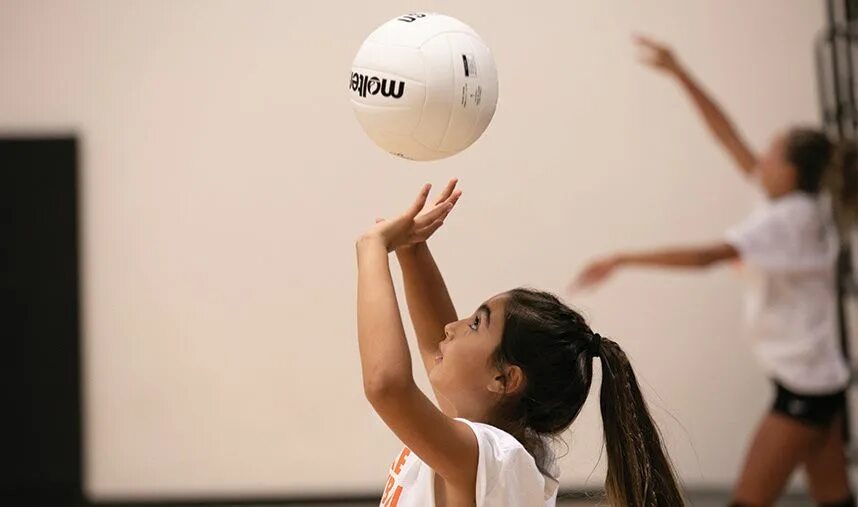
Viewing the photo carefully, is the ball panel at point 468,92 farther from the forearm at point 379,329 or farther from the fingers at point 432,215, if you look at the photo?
the forearm at point 379,329

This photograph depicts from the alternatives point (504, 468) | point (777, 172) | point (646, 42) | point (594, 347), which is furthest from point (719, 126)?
point (504, 468)

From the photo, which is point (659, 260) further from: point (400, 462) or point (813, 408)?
point (400, 462)

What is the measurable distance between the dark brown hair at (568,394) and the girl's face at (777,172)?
2.78m

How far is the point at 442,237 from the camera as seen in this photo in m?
4.89

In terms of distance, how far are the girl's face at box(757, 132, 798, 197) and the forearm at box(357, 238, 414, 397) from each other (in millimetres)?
3062

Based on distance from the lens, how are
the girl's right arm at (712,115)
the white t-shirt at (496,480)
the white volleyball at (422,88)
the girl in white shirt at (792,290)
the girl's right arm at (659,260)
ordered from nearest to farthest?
the white t-shirt at (496,480), the white volleyball at (422,88), the girl in white shirt at (792,290), the girl's right arm at (659,260), the girl's right arm at (712,115)

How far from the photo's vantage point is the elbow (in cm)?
158

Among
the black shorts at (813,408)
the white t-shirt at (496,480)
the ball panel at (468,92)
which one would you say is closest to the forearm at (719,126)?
the black shorts at (813,408)

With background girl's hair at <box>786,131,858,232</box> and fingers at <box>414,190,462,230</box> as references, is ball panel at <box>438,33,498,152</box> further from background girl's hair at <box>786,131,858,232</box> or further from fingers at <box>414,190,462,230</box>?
background girl's hair at <box>786,131,858,232</box>

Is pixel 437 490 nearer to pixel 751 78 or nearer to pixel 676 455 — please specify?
pixel 676 455

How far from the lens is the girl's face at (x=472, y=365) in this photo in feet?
6.03

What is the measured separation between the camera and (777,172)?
448 cm

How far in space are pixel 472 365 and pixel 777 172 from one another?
2.97 metres

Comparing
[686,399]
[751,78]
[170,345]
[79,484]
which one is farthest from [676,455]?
[79,484]
